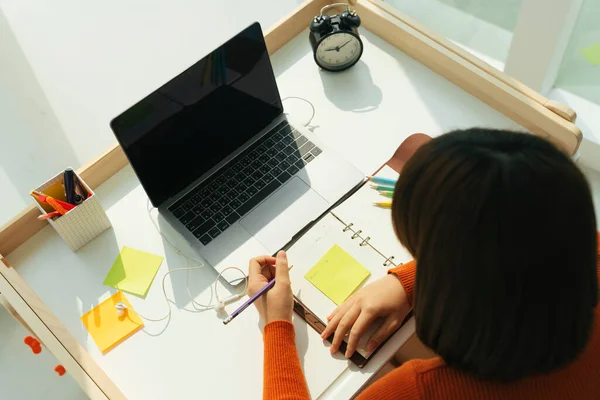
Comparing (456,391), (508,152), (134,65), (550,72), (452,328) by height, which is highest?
(508,152)

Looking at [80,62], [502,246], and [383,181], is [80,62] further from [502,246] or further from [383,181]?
[502,246]

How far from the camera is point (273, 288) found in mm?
1055

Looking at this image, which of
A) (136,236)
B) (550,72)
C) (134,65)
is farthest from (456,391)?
(550,72)

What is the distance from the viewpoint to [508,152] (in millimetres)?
658

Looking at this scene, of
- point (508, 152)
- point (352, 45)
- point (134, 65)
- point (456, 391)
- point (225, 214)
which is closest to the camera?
point (508, 152)

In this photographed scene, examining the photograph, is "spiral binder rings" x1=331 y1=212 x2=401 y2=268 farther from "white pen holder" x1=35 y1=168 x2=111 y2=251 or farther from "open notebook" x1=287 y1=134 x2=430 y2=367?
"white pen holder" x1=35 y1=168 x2=111 y2=251

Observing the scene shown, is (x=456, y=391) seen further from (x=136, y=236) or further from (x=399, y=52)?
(x=399, y=52)

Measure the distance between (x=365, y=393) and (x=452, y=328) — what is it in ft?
0.64

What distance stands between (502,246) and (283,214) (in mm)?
580

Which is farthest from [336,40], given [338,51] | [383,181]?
[383,181]

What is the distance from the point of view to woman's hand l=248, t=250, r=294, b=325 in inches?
40.8

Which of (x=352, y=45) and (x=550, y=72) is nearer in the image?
(x=352, y=45)

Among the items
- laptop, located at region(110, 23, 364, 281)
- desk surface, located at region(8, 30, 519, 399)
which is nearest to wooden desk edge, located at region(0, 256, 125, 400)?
desk surface, located at region(8, 30, 519, 399)

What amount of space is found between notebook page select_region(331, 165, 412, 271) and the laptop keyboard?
13cm
